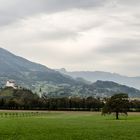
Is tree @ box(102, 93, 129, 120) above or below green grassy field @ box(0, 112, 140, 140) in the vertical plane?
above

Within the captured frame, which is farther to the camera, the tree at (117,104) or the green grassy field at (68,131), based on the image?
the tree at (117,104)

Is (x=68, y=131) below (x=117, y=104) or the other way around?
below

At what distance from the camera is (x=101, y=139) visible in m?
40.1

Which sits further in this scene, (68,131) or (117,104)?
(117,104)

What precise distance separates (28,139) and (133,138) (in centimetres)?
1033

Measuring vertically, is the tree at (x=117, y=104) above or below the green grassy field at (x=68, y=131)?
above

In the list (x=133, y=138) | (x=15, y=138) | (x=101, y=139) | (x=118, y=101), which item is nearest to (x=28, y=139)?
(x=15, y=138)

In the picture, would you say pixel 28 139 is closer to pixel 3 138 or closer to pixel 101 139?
pixel 3 138

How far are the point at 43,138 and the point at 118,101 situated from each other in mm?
85214

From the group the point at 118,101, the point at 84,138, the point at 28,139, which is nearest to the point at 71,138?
the point at 84,138

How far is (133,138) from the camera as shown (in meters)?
41.1

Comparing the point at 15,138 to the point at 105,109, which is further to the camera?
the point at 105,109

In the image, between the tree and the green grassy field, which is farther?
the tree

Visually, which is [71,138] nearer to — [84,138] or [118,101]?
[84,138]
